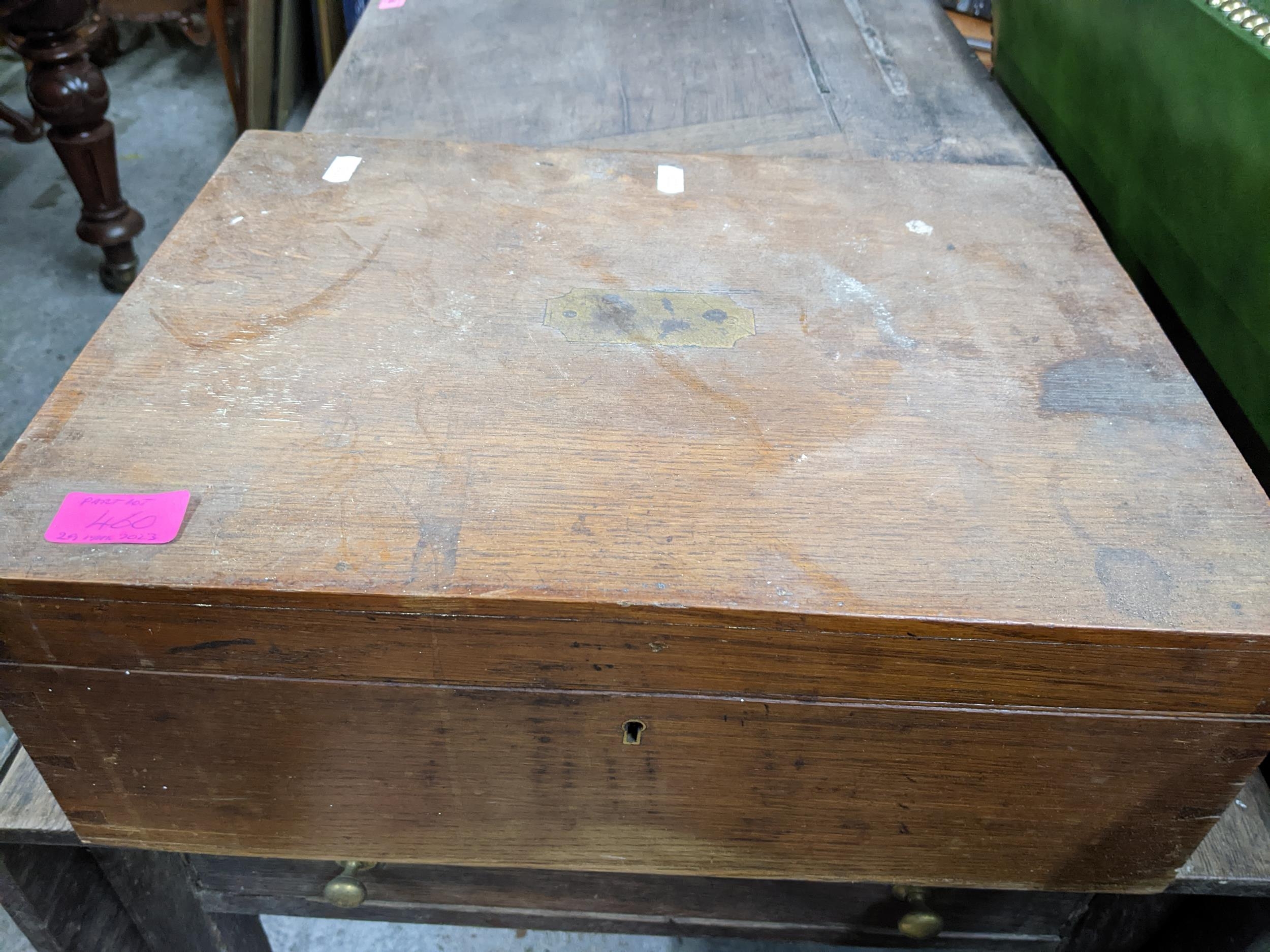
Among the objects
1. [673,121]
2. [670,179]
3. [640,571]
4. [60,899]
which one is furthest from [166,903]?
[673,121]

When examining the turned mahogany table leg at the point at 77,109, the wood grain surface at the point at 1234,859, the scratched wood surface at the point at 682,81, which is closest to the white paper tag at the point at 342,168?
the scratched wood surface at the point at 682,81

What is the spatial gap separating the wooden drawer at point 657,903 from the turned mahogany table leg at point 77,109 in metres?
1.32

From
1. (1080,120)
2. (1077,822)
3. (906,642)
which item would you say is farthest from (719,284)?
(1080,120)

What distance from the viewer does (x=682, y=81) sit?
1196 millimetres

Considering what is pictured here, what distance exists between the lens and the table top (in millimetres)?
514

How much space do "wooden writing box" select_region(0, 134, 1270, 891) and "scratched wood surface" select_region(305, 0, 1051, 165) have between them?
38 cm

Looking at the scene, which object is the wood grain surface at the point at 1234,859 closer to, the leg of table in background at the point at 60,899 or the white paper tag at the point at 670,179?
the white paper tag at the point at 670,179

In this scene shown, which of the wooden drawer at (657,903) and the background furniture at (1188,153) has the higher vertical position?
the background furniture at (1188,153)

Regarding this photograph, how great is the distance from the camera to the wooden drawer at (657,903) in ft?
2.77

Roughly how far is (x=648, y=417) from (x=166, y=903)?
70 centimetres

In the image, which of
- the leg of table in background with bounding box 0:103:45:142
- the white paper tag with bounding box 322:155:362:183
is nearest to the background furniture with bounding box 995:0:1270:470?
the white paper tag with bounding box 322:155:362:183

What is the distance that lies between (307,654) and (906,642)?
13.7 inches

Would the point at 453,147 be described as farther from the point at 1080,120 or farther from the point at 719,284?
the point at 1080,120

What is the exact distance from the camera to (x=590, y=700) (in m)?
0.57
